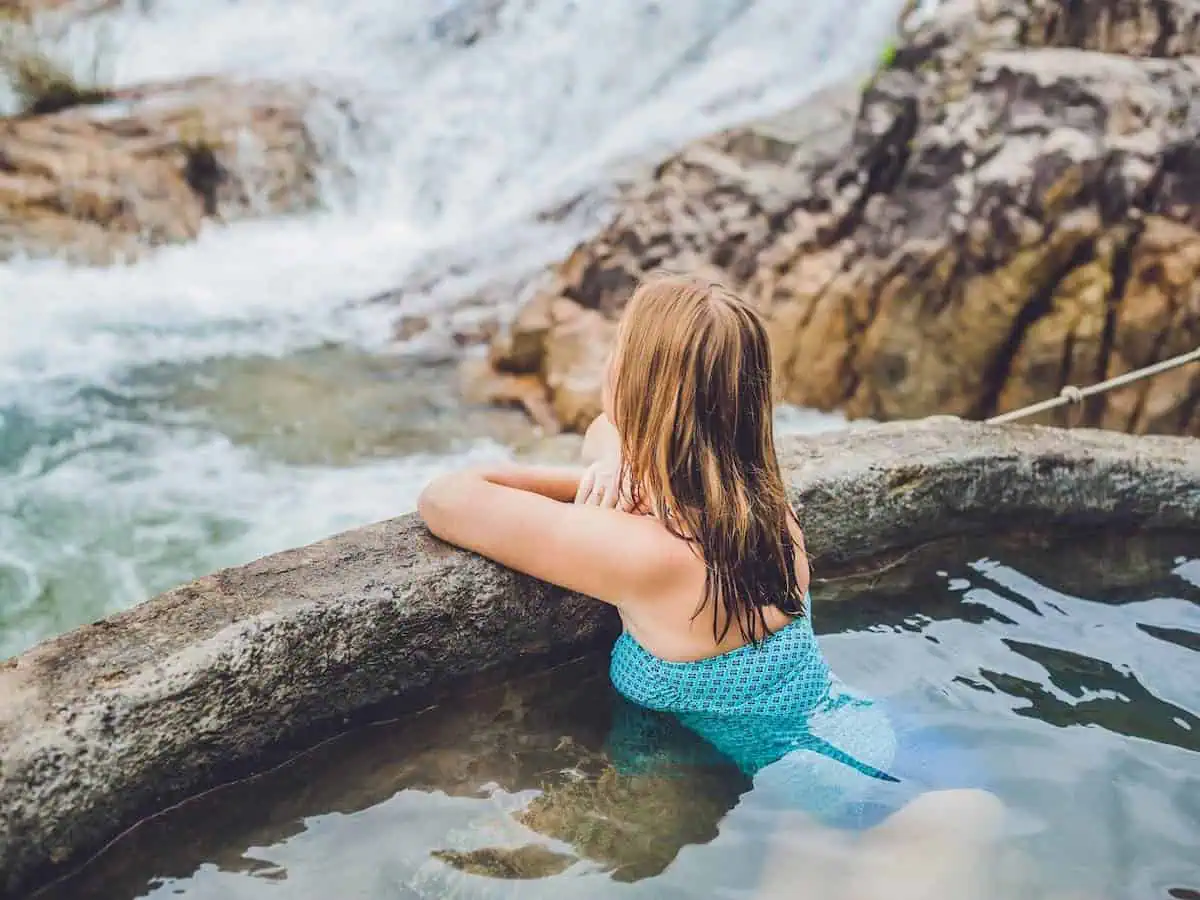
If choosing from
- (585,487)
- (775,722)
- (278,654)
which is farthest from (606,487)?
(278,654)

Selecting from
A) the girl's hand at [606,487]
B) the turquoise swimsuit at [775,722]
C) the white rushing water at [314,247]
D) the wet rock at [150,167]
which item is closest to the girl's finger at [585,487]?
the girl's hand at [606,487]

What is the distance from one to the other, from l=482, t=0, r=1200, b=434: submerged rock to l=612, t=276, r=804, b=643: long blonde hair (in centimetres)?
403

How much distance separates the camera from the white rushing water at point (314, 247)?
15.9 feet

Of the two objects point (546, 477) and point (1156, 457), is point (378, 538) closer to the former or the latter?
point (546, 477)

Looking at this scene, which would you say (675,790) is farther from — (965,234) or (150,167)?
(150,167)

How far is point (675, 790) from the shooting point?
209 cm

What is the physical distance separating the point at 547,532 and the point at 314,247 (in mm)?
7330

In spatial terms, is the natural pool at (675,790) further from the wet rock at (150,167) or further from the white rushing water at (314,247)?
the wet rock at (150,167)

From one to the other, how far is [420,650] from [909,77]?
222 inches

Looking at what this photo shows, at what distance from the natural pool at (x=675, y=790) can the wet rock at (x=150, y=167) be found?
6.82 meters

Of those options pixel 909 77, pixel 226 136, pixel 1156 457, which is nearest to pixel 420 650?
pixel 1156 457

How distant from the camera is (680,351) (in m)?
1.91

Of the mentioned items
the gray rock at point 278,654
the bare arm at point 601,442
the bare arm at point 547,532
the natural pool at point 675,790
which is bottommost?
the natural pool at point 675,790

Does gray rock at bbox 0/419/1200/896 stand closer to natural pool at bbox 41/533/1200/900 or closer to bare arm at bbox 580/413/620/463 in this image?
natural pool at bbox 41/533/1200/900
